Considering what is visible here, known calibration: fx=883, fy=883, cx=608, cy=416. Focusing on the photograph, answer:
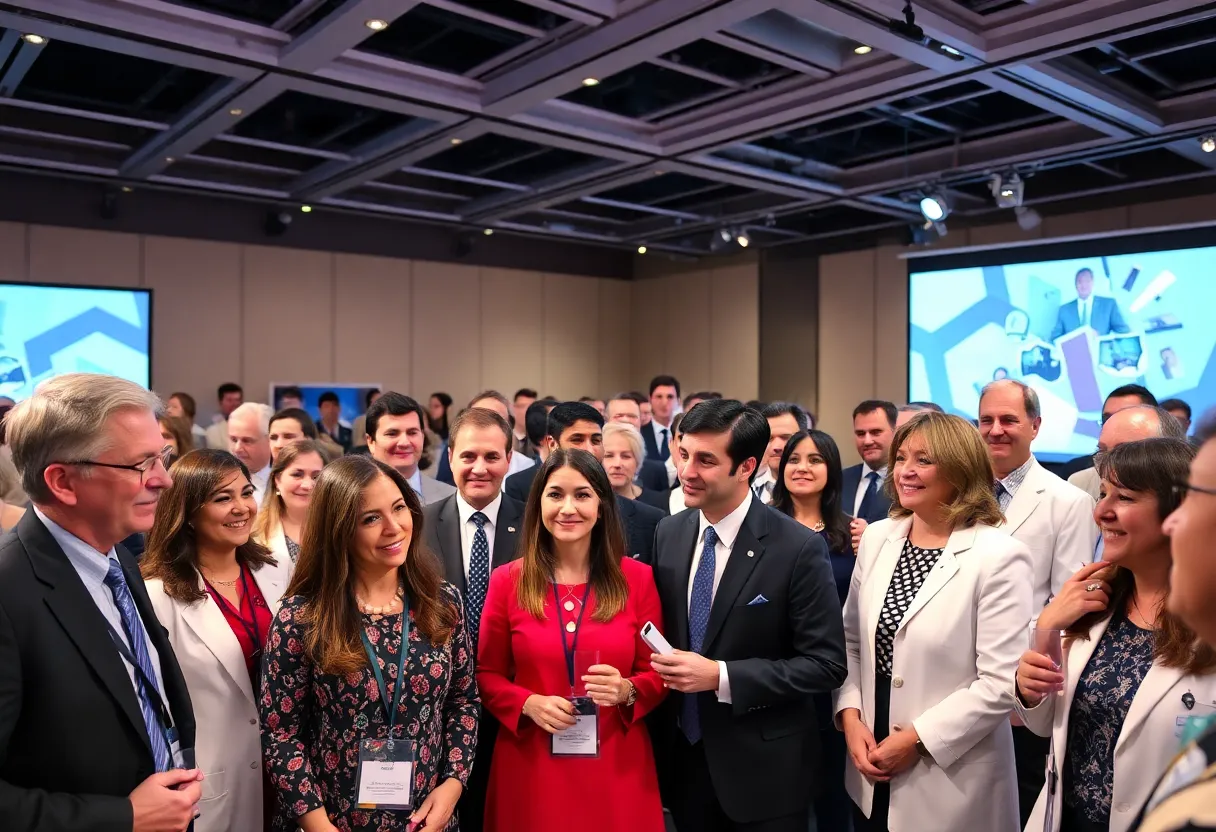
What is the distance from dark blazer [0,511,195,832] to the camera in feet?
4.74

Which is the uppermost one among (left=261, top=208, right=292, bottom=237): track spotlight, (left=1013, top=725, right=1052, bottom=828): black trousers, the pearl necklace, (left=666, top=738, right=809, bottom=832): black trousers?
(left=261, top=208, right=292, bottom=237): track spotlight

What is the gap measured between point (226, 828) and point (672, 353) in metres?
10.4

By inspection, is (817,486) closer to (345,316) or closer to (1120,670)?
(1120,670)

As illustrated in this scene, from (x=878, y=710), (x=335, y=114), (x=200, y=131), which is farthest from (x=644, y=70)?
(x=878, y=710)

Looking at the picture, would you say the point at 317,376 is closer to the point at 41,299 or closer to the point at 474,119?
the point at 41,299

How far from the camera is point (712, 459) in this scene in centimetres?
252

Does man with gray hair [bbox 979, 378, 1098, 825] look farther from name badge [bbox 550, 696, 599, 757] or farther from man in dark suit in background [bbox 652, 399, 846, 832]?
name badge [bbox 550, 696, 599, 757]

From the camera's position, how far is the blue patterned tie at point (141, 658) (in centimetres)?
166

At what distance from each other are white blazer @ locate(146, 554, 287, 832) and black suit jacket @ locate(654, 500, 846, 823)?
1.14 metres

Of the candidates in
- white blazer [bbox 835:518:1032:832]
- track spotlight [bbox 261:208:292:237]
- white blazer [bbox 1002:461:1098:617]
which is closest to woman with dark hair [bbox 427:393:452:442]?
track spotlight [bbox 261:208:292:237]

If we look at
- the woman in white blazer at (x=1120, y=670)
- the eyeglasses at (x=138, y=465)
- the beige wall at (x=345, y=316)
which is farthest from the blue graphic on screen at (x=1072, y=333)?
the eyeglasses at (x=138, y=465)

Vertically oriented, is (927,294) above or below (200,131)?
below

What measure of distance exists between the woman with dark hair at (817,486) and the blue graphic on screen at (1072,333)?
308 centimetres

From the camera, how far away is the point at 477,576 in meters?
2.92
